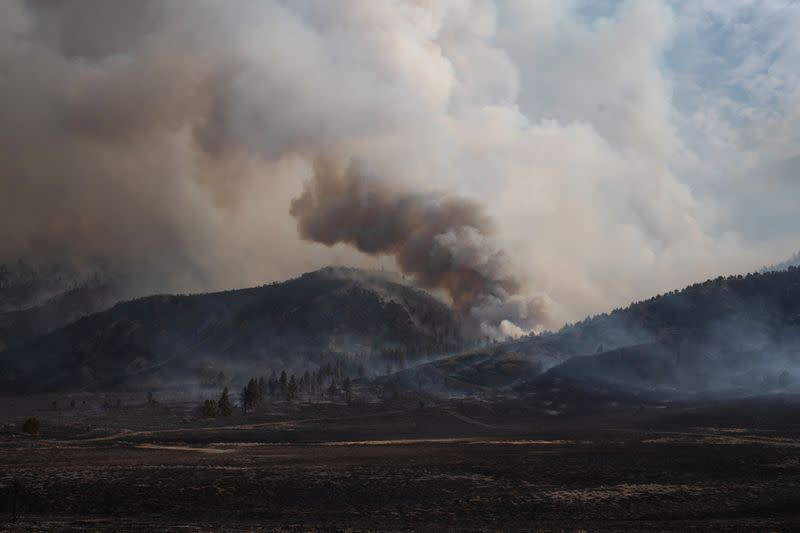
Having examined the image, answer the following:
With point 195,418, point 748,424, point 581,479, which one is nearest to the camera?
point 581,479

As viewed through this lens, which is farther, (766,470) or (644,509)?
(766,470)

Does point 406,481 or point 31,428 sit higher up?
point 31,428

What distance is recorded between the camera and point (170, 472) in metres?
58.8

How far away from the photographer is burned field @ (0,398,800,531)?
4231 centimetres

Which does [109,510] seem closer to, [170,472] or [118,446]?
[170,472]

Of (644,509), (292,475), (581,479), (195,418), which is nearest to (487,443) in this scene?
(581,479)

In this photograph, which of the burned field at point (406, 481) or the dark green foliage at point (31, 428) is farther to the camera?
the dark green foliage at point (31, 428)

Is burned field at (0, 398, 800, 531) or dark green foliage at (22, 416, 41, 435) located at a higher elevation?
dark green foliage at (22, 416, 41, 435)

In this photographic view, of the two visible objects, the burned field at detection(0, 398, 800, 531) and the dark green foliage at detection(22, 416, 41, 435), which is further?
the dark green foliage at detection(22, 416, 41, 435)

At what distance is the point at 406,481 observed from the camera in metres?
56.5

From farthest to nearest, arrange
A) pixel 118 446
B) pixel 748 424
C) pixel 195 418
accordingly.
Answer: pixel 195 418 < pixel 748 424 < pixel 118 446

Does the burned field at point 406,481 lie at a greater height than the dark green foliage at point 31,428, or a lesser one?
lesser

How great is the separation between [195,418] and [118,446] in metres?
72.9

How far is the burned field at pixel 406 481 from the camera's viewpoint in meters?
42.3
